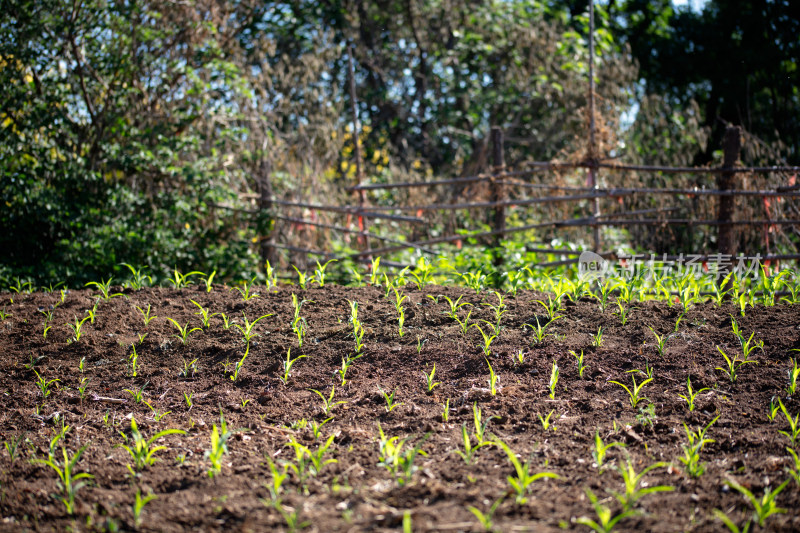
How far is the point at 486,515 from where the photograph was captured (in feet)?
5.63

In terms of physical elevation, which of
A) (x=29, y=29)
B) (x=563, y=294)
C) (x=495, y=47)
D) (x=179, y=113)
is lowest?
(x=563, y=294)

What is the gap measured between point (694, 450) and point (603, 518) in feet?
1.96

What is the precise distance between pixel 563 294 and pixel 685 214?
4.13 metres

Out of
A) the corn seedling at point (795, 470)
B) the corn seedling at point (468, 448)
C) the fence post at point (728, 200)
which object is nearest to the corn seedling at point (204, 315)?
the corn seedling at point (468, 448)

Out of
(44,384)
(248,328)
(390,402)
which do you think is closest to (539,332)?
(390,402)

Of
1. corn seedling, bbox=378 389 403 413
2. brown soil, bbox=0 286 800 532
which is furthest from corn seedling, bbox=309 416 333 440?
corn seedling, bbox=378 389 403 413

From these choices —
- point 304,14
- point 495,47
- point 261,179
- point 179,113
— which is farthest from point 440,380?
point 304,14

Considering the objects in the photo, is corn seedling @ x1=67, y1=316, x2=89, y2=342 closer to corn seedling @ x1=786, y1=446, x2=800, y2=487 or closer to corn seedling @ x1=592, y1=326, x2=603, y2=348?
corn seedling @ x1=592, y1=326, x2=603, y2=348

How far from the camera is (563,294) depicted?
352 cm

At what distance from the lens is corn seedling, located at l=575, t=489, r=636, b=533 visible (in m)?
1.62

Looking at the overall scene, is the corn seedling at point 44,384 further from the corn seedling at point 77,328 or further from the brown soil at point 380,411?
the corn seedling at point 77,328

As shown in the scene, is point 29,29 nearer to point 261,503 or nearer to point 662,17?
point 261,503

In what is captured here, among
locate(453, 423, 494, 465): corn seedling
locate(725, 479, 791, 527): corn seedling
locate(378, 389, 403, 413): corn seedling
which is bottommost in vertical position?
locate(725, 479, 791, 527): corn seedling

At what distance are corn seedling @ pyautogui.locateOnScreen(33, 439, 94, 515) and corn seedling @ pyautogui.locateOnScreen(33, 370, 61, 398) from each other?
59 centimetres
